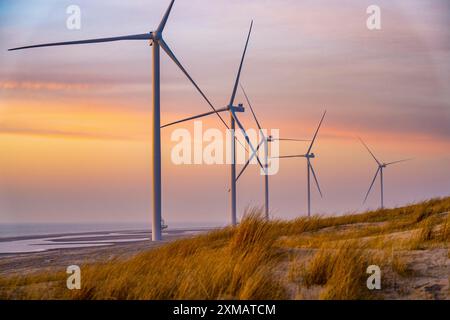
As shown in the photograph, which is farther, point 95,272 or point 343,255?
point 95,272

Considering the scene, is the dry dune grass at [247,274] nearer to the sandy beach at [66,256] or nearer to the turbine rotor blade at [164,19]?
the sandy beach at [66,256]

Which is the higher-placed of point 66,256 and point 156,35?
point 156,35

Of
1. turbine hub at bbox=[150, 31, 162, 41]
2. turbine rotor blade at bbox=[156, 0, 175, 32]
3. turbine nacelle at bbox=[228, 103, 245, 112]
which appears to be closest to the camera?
turbine hub at bbox=[150, 31, 162, 41]

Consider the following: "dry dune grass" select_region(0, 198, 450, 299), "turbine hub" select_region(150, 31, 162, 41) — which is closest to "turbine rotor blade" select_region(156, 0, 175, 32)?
"turbine hub" select_region(150, 31, 162, 41)

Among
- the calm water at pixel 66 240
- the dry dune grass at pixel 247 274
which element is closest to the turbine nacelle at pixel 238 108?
the calm water at pixel 66 240

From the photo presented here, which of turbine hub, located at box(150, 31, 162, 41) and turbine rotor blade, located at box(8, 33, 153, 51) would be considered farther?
turbine hub, located at box(150, 31, 162, 41)

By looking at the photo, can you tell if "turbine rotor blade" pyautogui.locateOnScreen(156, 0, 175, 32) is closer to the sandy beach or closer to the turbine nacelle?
the sandy beach

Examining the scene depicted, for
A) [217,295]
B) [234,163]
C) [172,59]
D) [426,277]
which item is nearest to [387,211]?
[172,59]

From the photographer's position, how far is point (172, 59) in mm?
38812

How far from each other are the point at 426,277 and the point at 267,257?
382 centimetres

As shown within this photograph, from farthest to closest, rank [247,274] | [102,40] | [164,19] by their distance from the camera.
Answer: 1. [164,19]
2. [102,40]
3. [247,274]

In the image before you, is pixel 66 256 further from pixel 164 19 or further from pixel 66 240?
pixel 66 240

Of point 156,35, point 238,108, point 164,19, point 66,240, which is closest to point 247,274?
point 156,35
